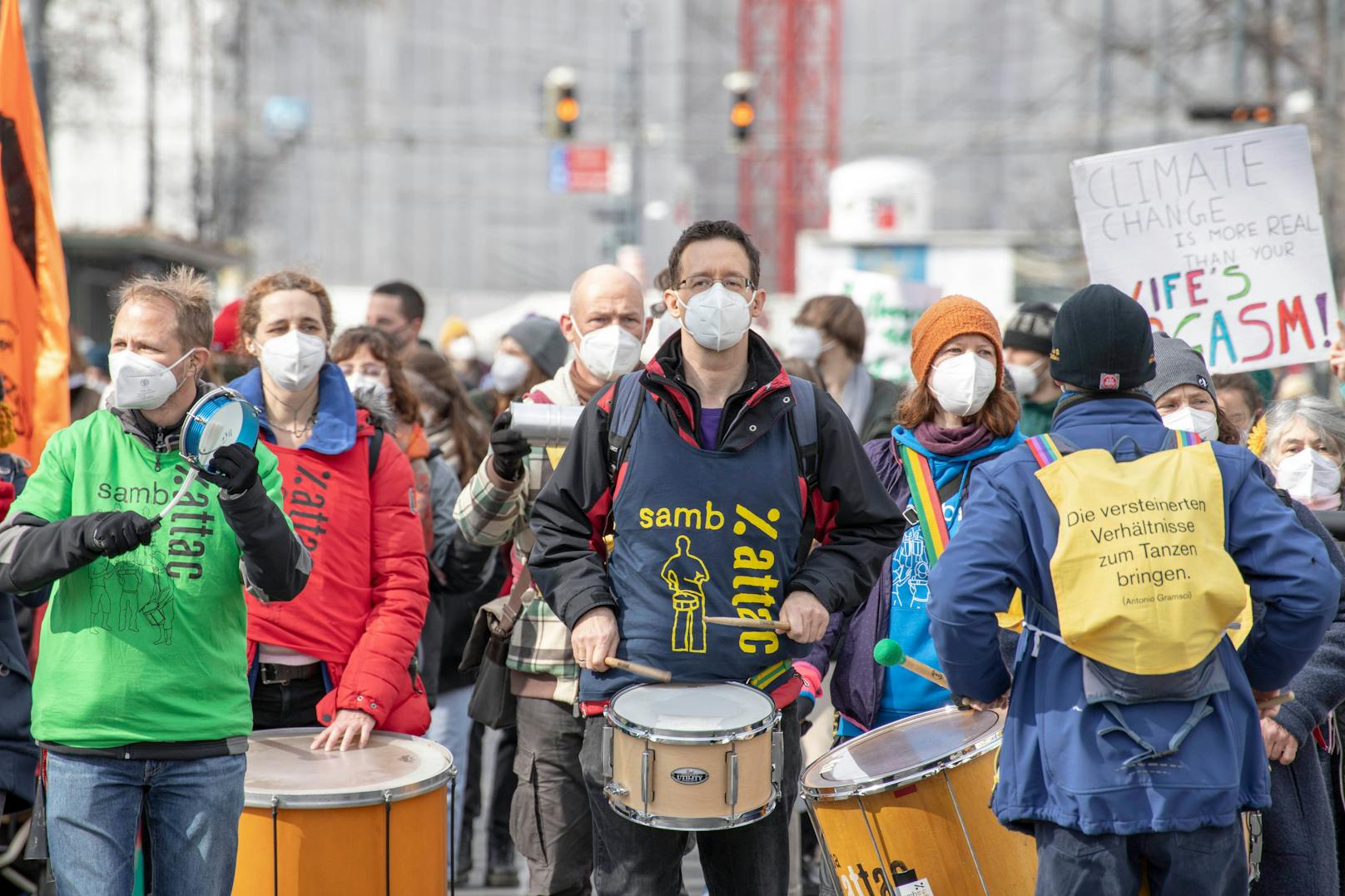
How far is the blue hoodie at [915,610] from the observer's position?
15.3ft

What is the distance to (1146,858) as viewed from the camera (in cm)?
344

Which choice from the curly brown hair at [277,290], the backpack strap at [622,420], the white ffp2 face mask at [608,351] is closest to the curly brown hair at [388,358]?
the curly brown hair at [277,290]

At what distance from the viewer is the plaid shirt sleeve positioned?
15.5 ft

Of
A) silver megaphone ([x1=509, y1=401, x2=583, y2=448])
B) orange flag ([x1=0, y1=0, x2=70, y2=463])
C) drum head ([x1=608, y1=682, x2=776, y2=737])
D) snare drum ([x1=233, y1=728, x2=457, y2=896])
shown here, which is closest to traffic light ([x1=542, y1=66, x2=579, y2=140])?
orange flag ([x1=0, y1=0, x2=70, y2=463])

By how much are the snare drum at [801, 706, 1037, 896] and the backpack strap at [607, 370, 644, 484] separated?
0.94 m

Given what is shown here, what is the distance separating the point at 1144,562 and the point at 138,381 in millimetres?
2256

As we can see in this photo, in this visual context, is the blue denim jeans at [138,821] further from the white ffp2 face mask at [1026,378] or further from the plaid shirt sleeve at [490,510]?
the white ffp2 face mask at [1026,378]

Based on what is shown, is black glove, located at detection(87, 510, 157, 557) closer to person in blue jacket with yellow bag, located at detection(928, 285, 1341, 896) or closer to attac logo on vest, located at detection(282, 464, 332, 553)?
attac logo on vest, located at detection(282, 464, 332, 553)

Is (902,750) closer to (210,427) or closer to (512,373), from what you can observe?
(210,427)

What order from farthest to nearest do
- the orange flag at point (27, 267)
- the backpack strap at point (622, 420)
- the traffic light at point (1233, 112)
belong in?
the traffic light at point (1233, 112) < the orange flag at point (27, 267) < the backpack strap at point (622, 420)

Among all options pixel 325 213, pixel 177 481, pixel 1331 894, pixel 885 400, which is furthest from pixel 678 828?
pixel 325 213

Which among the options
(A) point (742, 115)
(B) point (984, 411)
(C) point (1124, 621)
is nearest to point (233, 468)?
(C) point (1124, 621)

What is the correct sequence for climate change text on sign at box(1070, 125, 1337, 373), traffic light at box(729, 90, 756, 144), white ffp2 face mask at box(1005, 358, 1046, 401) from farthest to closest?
traffic light at box(729, 90, 756, 144) < white ffp2 face mask at box(1005, 358, 1046, 401) < climate change text on sign at box(1070, 125, 1337, 373)

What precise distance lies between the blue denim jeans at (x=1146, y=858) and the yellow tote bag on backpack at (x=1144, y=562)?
1.18ft
